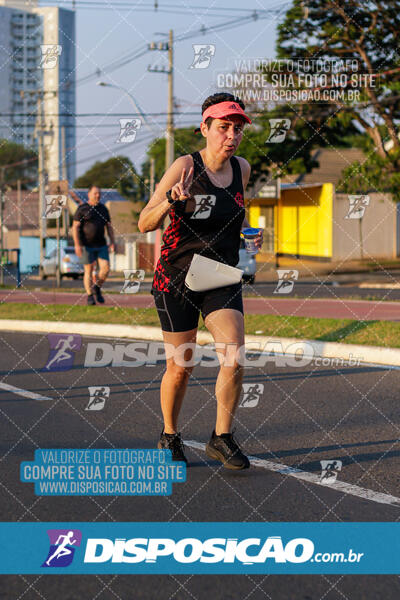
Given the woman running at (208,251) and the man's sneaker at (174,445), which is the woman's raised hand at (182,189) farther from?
the man's sneaker at (174,445)

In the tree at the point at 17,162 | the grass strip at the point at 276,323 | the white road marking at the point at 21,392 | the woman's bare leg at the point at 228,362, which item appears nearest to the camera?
the woman's bare leg at the point at 228,362

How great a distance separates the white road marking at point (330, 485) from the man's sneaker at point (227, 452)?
16 centimetres

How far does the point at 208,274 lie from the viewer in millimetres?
4906

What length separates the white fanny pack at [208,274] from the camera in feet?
16.1

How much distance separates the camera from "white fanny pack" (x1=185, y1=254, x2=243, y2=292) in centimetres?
490

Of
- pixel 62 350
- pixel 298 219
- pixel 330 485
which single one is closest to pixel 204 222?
pixel 330 485

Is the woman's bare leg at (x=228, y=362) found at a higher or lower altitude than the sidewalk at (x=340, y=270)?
higher

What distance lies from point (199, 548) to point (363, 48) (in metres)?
25.1

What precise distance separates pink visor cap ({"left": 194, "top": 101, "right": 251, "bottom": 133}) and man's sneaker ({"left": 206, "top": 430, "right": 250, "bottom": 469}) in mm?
1782

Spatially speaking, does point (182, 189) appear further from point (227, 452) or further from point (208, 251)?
point (227, 452)

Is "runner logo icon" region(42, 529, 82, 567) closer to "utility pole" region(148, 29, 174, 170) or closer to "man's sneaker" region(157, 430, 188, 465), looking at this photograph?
"man's sneaker" region(157, 430, 188, 465)

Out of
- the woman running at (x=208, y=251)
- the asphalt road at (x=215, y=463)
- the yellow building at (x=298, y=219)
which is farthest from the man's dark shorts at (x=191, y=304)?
the yellow building at (x=298, y=219)

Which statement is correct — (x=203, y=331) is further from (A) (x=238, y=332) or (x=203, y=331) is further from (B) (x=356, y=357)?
(A) (x=238, y=332)

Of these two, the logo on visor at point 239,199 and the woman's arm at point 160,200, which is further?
the logo on visor at point 239,199
